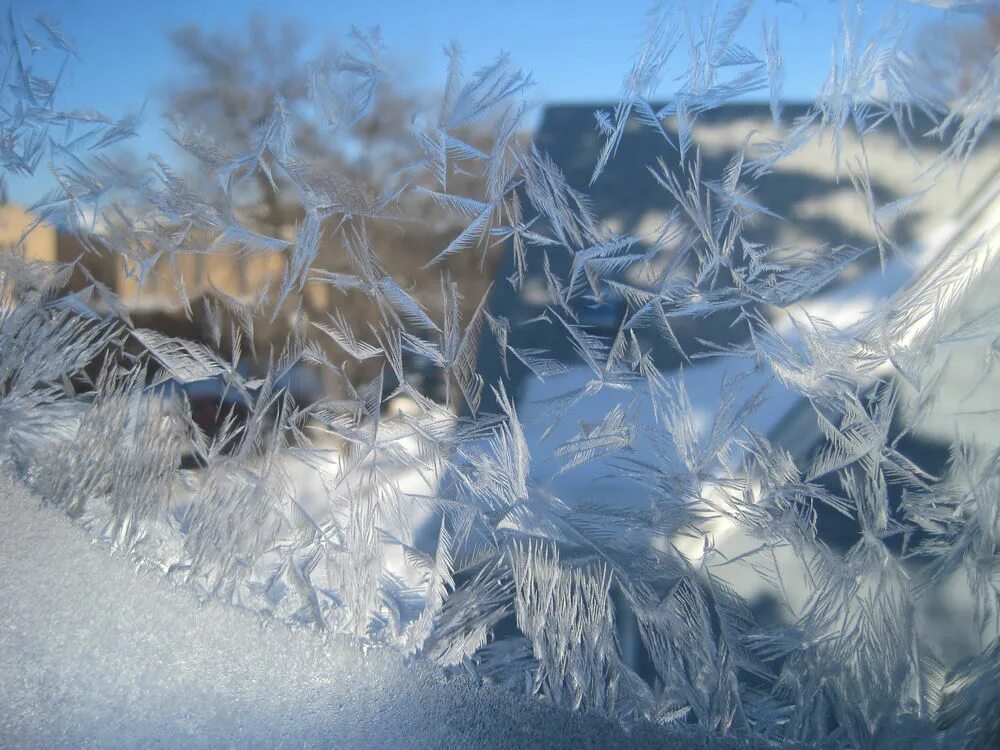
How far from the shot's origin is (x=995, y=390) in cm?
68

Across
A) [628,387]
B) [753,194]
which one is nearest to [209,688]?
[628,387]

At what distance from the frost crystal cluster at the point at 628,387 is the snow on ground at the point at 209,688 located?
0.10 feet

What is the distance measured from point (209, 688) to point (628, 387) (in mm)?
592

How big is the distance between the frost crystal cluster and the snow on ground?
3cm

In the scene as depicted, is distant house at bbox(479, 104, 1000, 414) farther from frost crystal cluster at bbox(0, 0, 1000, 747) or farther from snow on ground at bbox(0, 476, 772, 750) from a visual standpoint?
snow on ground at bbox(0, 476, 772, 750)

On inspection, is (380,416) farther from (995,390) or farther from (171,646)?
(995,390)

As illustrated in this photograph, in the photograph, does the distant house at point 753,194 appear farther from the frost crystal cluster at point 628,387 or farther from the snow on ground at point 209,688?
the snow on ground at point 209,688

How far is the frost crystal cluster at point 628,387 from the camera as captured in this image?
0.68 metres

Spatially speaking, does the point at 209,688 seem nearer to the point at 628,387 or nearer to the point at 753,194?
the point at 628,387

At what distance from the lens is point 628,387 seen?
0.74 m

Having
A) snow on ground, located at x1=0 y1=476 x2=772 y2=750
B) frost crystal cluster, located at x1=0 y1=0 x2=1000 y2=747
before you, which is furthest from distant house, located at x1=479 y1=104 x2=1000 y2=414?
snow on ground, located at x1=0 y1=476 x2=772 y2=750

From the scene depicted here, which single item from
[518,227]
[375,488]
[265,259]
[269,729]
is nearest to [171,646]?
[269,729]

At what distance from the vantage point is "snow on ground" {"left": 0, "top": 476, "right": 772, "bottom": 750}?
0.78 metres

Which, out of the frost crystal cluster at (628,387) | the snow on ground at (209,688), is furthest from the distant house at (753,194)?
the snow on ground at (209,688)
